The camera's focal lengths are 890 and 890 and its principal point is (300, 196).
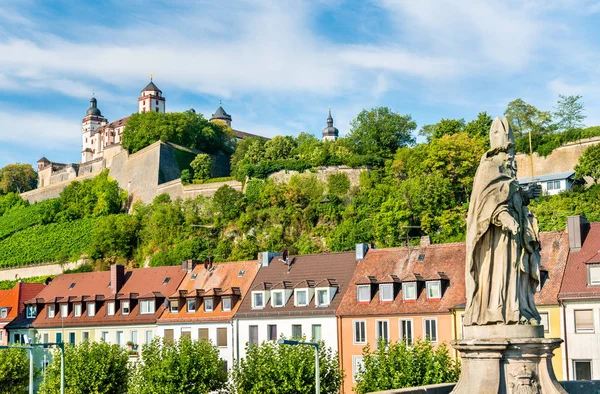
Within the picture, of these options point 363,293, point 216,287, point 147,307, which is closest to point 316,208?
point 147,307

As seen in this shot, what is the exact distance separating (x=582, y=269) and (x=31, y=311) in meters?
44.3

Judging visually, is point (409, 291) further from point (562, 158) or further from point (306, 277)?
point (562, 158)

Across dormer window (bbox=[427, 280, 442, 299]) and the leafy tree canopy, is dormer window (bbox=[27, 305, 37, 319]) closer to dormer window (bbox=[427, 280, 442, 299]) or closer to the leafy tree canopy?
dormer window (bbox=[427, 280, 442, 299])

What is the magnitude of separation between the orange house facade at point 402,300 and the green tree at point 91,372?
12.3m

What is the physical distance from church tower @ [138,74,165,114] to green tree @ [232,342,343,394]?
141 m

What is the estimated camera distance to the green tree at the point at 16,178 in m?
170

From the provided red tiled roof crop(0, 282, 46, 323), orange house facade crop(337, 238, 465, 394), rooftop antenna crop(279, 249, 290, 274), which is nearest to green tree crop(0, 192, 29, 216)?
red tiled roof crop(0, 282, 46, 323)

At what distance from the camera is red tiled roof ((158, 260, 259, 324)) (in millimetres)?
57344

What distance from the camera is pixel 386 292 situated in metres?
50.1

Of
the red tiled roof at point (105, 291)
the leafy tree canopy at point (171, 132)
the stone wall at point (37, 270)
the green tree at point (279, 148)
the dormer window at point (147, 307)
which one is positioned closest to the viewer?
the dormer window at point (147, 307)

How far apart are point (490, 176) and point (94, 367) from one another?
38.5 metres

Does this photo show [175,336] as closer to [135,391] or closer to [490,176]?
[135,391]

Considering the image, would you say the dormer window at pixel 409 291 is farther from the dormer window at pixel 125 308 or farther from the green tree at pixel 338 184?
the green tree at pixel 338 184

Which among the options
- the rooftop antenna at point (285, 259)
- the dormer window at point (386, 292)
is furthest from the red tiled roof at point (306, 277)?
the dormer window at point (386, 292)
